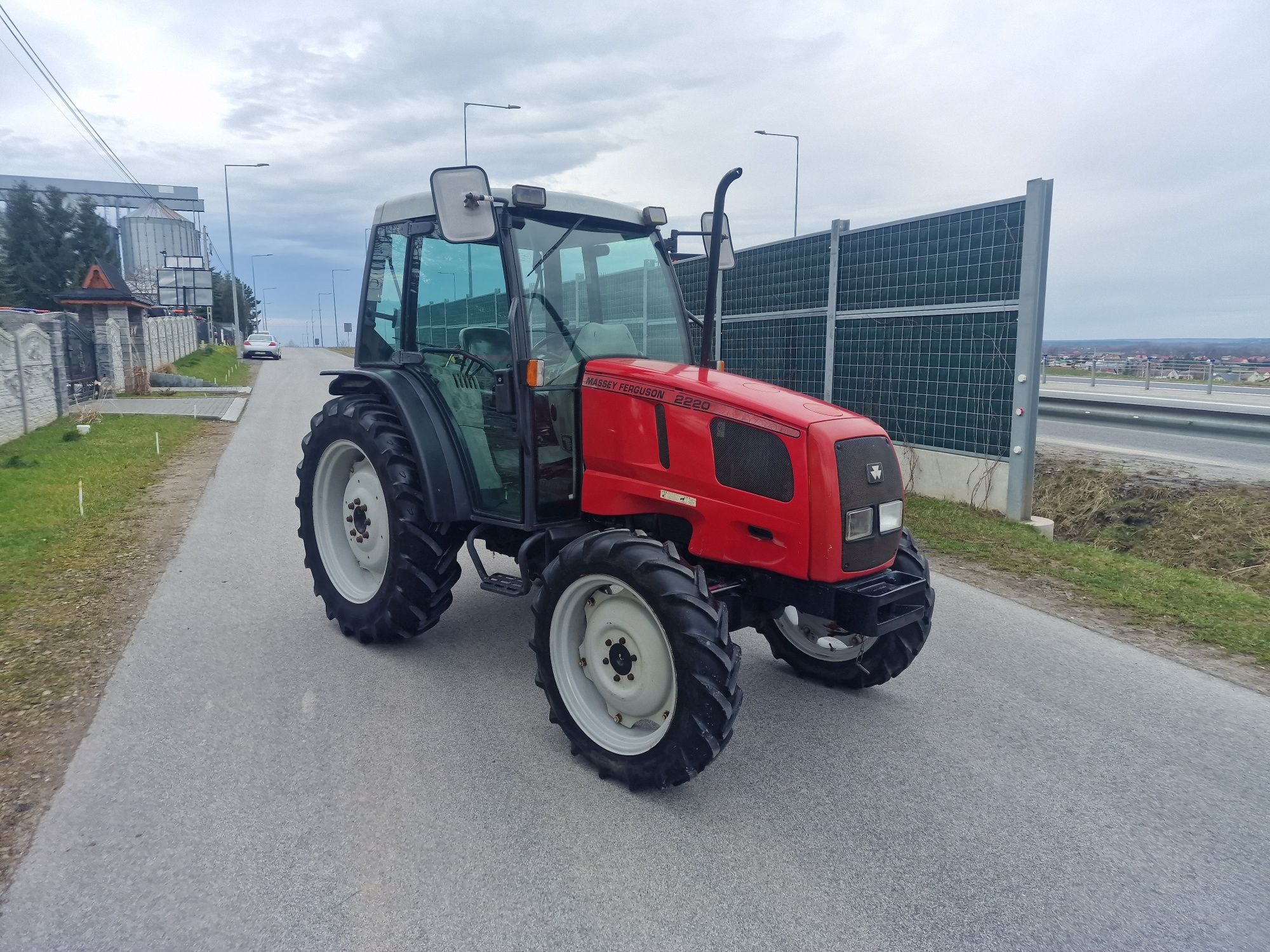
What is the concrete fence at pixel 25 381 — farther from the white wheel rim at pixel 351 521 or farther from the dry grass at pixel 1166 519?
the dry grass at pixel 1166 519

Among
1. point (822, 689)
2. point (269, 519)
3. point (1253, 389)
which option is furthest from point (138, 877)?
point (1253, 389)

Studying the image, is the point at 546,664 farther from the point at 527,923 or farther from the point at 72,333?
the point at 72,333

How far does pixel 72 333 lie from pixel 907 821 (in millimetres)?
20637

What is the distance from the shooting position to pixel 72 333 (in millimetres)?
18688

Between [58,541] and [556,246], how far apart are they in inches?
222

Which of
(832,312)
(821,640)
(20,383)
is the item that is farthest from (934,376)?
(20,383)

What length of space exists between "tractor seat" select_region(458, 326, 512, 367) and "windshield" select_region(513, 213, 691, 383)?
20cm

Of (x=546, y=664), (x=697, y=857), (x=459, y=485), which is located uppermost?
(x=459, y=485)

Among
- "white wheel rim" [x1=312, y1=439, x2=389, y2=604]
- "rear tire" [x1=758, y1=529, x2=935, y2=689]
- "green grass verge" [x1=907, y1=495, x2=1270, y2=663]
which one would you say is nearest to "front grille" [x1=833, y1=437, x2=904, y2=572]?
"rear tire" [x1=758, y1=529, x2=935, y2=689]

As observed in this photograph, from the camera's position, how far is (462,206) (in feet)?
12.6

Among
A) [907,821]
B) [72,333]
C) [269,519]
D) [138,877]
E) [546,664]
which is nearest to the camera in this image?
[138,877]

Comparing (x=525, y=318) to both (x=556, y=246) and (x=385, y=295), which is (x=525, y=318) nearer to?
(x=556, y=246)

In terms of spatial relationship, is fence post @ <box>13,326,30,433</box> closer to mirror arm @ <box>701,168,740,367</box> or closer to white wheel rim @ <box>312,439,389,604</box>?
white wheel rim @ <box>312,439,389,604</box>

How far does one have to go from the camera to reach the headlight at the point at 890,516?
368 cm
